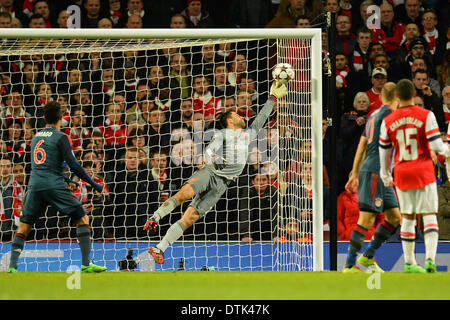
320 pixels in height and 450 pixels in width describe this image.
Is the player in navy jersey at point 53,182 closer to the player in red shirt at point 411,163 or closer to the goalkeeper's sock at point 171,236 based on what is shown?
the goalkeeper's sock at point 171,236

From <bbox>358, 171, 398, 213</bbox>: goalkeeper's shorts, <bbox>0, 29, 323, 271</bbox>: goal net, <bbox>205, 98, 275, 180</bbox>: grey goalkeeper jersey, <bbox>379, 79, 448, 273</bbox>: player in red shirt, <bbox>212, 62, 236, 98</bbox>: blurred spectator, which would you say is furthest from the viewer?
<bbox>212, 62, 236, 98</bbox>: blurred spectator

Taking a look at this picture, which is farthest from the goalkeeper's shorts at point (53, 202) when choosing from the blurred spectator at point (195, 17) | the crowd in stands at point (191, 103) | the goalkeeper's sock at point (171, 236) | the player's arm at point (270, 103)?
the blurred spectator at point (195, 17)

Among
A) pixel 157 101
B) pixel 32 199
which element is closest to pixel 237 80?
pixel 157 101

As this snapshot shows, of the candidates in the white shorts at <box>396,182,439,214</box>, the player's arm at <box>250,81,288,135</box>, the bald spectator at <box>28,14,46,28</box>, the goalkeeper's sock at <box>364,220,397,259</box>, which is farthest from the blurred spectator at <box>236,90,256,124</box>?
the white shorts at <box>396,182,439,214</box>

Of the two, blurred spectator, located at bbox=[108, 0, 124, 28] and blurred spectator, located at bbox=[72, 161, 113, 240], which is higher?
blurred spectator, located at bbox=[108, 0, 124, 28]

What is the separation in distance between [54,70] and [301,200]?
11.5ft

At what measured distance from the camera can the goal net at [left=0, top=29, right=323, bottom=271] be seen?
8.29m

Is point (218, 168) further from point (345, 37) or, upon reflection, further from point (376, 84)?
point (345, 37)

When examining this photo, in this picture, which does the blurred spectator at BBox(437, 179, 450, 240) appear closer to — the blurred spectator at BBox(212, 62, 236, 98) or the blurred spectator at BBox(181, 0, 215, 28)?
the blurred spectator at BBox(212, 62, 236, 98)

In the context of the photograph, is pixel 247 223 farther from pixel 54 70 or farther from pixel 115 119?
pixel 54 70

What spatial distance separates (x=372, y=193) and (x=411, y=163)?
1.45 feet

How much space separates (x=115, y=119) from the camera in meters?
9.11

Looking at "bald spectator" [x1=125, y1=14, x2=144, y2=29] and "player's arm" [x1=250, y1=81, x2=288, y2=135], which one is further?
"bald spectator" [x1=125, y1=14, x2=144, y2=29]

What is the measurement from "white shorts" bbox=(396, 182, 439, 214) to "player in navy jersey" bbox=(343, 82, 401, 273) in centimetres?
29
